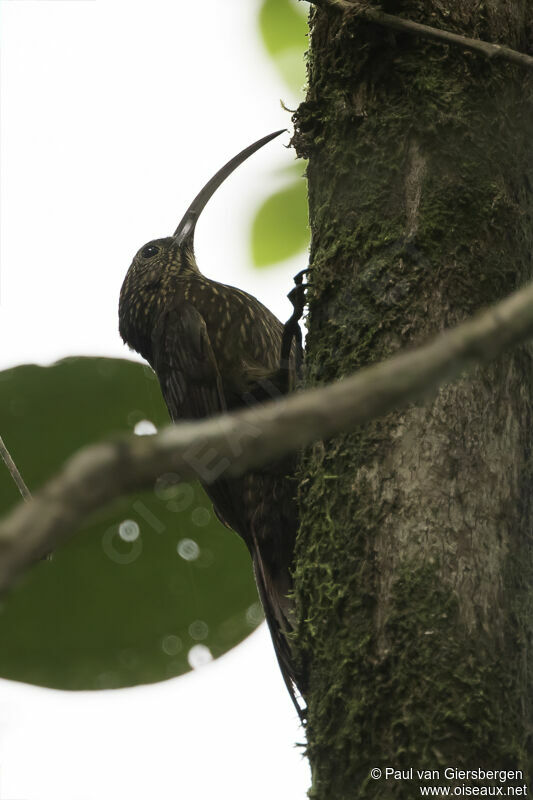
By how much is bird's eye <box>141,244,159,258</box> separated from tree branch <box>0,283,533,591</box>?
2.85m

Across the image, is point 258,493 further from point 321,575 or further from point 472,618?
point 472,618

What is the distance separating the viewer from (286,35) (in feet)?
8.68

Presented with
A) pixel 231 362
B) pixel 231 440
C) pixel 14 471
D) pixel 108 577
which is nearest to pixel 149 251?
pixel 231 362

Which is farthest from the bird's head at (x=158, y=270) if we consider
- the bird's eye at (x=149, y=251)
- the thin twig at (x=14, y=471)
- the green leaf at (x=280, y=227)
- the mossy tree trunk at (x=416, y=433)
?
the thin twig at (x=14, y=471)

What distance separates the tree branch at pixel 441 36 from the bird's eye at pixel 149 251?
1.66 meters

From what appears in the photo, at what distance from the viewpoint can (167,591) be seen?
2.94 meters

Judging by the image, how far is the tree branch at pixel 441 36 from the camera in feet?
5.86

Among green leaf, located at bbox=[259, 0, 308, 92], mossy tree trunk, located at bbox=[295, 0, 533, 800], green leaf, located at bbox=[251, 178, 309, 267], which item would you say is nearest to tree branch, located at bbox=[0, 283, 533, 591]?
mossy tree trunk, located at bbox=[295, 0, 533, 800]

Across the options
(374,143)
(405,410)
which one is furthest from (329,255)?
(405,410)

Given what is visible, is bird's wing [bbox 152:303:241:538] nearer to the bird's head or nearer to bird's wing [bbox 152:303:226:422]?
bird's wing [bbox 152:303:226:422]

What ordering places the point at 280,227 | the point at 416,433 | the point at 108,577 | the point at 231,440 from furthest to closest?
the point at 108,577
the point at 280,227
the point at 416,433
the point at 231,440

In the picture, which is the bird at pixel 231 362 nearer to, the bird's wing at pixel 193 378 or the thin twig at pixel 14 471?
the bird's wing at pixel 193 378

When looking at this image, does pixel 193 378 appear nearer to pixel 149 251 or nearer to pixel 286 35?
pixel 149 251

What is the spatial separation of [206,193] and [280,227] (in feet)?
2.67
